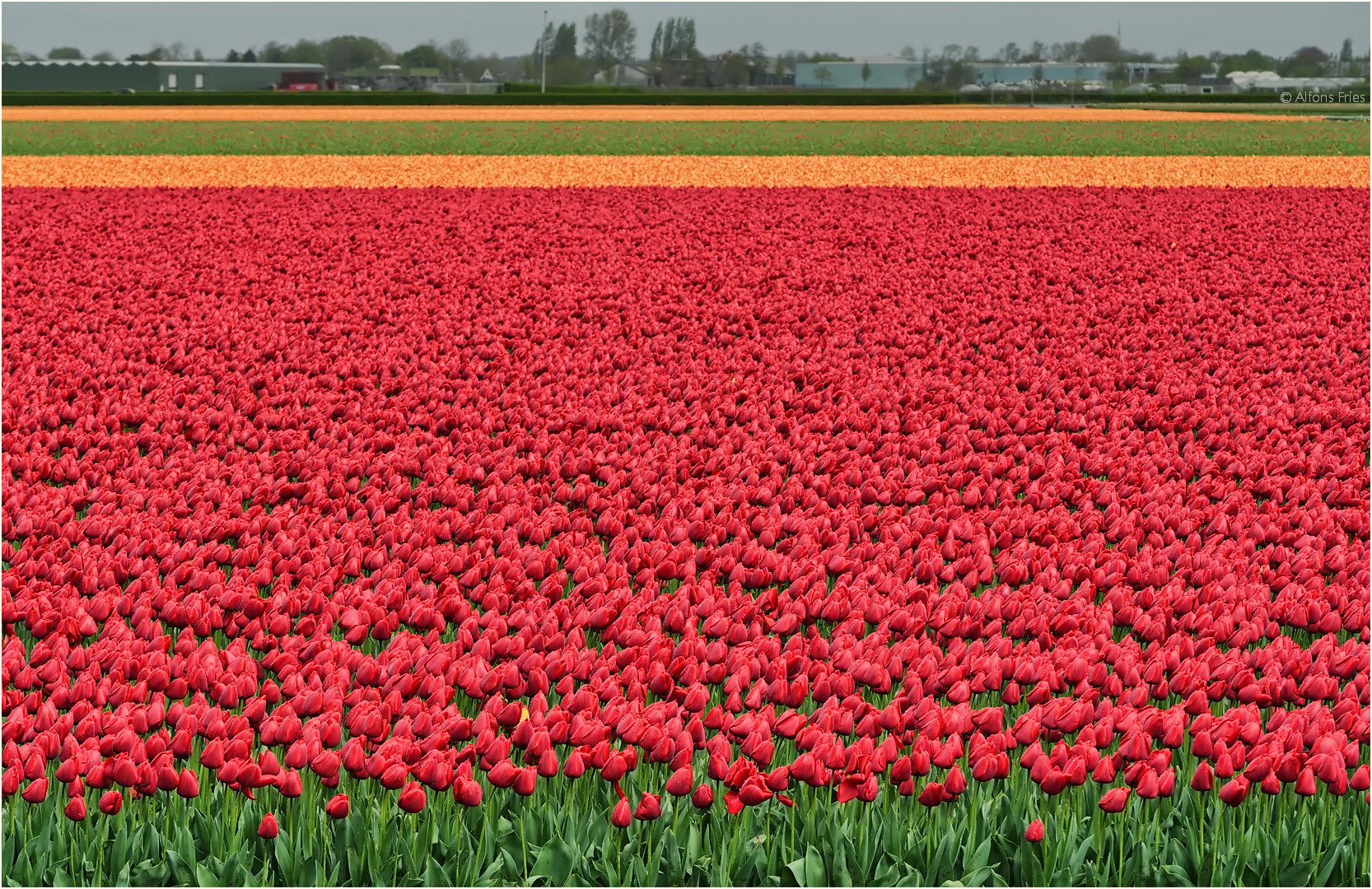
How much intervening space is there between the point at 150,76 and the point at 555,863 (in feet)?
404

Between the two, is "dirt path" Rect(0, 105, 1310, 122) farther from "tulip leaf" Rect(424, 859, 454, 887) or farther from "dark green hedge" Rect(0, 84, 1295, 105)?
"tulip leaf" Rect(424, 859, 454, 887)

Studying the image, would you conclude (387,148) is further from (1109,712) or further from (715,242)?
(1109,712)

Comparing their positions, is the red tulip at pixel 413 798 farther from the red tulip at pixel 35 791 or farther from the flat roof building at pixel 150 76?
the flat roof building at pixel 150 76

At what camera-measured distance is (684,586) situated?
5.23m

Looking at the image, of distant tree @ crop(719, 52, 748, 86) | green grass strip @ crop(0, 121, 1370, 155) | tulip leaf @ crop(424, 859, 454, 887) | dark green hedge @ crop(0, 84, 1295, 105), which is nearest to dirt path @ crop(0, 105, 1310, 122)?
dark green hedge @ crop(0, 84, 1295, 105)

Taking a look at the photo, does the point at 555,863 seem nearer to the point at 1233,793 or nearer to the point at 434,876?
the point at 434,876

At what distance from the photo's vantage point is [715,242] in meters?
17.0

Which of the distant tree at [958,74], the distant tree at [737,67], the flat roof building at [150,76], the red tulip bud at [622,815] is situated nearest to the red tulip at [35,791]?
the red tulip bud at [622,815]

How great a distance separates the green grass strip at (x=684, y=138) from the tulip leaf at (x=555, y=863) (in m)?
34.2

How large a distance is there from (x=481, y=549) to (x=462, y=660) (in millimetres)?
1356

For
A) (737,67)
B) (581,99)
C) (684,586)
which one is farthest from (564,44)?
(684,586)

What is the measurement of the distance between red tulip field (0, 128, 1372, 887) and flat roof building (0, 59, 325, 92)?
337 ft

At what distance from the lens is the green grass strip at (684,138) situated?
37281 mm

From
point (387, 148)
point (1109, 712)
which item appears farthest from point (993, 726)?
point (387, 148)
